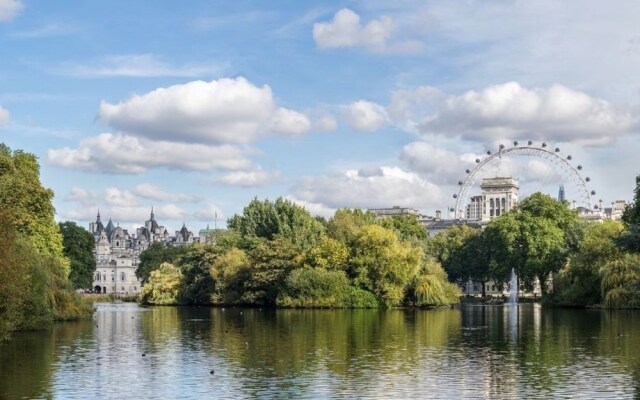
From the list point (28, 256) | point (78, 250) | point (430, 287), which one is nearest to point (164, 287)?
point (78, 250)

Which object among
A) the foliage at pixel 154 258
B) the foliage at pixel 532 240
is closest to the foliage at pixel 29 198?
the foliage at pixel 532 240

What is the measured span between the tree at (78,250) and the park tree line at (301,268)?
10641 mm

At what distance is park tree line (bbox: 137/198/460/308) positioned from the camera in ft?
258

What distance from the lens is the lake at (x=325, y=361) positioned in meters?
27.2

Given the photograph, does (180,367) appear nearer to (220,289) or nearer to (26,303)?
(26,303)

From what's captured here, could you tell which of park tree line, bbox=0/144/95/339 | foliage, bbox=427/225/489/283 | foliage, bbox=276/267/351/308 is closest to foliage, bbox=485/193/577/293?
foliage, bbox=427/225/489/283

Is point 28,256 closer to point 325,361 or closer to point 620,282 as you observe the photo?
point 325,361

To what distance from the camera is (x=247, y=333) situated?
1907 inches

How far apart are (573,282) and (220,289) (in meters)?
31.7

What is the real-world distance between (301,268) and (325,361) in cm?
4728

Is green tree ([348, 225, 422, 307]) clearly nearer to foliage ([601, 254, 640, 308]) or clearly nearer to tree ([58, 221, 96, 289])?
foliage ([601, 254, 640, 308])

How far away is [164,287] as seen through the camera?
97.7m

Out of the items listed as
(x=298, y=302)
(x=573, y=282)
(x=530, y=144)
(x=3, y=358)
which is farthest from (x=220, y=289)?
(x=530, y=144)

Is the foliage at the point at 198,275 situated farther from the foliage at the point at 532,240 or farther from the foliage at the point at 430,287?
the foliage at the point at 532,240
